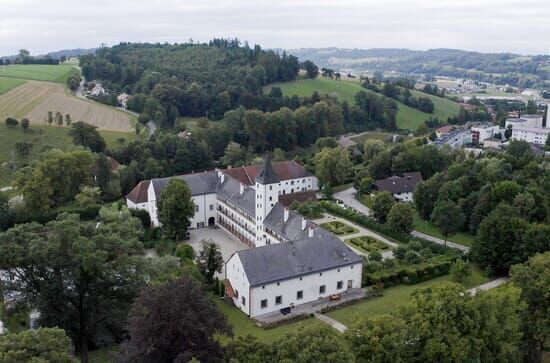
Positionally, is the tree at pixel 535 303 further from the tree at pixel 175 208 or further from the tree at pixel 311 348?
the tree at pixel 175 208

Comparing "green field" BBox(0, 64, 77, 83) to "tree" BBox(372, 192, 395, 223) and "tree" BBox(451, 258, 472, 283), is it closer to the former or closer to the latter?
"tree" BBox(372, 192, 395, 223)

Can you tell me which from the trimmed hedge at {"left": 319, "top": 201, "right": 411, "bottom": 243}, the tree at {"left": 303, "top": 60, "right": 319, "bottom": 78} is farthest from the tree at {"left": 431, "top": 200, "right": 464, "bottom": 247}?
the tree at {"left": 303, "top": 60, "right": 319, "bottom": 78}

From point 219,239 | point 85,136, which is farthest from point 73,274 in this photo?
point 85,136

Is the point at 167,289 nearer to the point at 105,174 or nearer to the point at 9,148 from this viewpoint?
the point at 105,174

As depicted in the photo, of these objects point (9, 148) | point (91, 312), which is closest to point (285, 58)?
point (9, 148)

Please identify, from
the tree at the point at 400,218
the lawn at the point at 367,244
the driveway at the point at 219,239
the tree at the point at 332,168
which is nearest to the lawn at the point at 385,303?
the lawn at the point at 367,244
